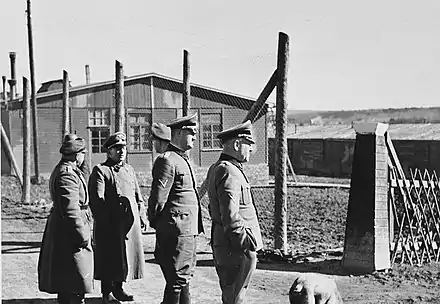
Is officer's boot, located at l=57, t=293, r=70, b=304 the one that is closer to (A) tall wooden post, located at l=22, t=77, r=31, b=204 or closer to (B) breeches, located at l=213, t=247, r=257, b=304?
(B) breeches, located at l=213, t=247, r=257, b=304

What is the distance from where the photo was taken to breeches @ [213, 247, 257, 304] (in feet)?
17.9

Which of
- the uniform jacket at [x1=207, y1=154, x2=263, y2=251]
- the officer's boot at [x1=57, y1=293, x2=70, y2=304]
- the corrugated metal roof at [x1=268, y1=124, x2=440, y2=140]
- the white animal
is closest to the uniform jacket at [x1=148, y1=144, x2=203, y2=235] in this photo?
the uniform jacket at [x1=207, y1=154, x2=263, y2=251]

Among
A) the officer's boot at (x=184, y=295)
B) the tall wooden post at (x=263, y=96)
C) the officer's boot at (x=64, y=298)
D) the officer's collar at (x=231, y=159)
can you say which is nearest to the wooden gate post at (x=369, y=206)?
the tall wooden post at (x=263, y=96)

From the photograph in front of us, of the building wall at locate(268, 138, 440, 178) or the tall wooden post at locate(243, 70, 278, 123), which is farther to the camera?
the building wall at locate(268, 138, 440, 178)

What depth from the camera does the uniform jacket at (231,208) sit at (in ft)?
17.3

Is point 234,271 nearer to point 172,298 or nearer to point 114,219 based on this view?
point 172,298

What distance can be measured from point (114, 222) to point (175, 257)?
4.42 ft

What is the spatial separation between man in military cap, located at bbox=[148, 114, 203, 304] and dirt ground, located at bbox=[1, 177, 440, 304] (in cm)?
160

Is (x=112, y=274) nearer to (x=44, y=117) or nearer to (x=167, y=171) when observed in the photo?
(x=167, y=171)

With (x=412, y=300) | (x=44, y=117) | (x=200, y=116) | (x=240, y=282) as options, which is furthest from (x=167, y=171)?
(x=44, y=117)

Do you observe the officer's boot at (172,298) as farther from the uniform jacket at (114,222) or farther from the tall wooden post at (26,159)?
the tall wooden post at (26,159)

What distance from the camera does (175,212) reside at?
576 cm

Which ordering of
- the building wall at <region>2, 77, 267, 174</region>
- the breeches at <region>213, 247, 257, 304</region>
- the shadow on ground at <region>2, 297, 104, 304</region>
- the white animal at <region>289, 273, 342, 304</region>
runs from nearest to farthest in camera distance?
the white animal at <region>289, 273, 342, 304</region>
the breeches at <region>213, 247, 257, 304</region>
the shadow on ground at <region>2, 297, 104, 304</region>
the building wall at <region>2, 77, 267, 174</region>

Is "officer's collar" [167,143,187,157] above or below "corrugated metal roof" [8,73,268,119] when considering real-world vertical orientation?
Answer: below
